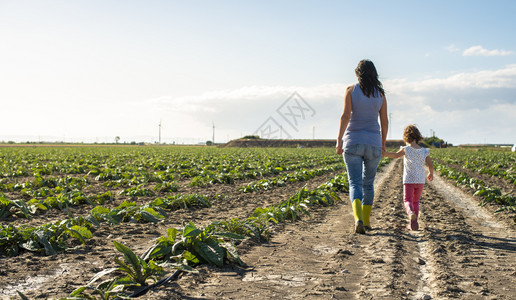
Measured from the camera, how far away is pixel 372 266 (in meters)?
3.96

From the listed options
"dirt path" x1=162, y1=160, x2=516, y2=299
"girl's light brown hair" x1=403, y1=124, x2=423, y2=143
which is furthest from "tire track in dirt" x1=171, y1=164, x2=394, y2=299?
"girl's light brown hair" x1=403, y1=124, x2=423, y2=143

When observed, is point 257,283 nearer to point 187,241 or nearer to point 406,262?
point 187,241

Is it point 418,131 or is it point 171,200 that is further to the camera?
point 171,200

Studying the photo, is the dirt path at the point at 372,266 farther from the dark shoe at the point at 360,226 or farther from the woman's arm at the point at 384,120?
the woman's arm at the point at 384,120

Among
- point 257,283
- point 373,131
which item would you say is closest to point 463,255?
point 373,131

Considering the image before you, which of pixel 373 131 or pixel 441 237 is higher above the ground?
pixel 373 131

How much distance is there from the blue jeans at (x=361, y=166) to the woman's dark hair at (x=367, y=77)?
2.44ft

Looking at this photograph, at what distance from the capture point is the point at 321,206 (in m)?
8.41

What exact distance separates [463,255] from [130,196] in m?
7.41

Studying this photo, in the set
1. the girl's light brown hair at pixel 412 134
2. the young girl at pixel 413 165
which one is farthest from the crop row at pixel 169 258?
the girl's light brown hair at pixel 412 134

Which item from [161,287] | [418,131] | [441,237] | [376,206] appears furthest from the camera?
[376,206]

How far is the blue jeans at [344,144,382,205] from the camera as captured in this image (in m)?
5.45

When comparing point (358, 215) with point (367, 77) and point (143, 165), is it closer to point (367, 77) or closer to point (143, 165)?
point (367, 77)

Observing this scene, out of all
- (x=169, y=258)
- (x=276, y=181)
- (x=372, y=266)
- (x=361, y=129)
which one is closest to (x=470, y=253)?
(x=372, y=266)
